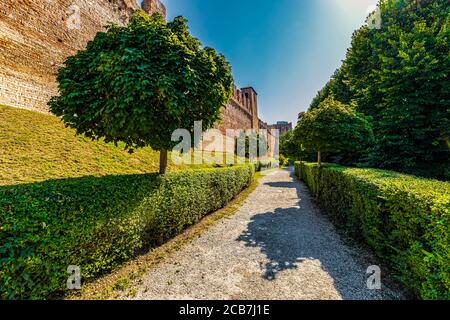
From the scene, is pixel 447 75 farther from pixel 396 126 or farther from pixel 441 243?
pixel 441 243

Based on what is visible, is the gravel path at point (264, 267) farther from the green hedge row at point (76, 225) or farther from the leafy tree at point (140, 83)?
the leafy tree at point (140, 83)

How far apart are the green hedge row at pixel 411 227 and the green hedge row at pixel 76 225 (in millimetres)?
4154

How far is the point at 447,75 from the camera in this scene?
688 centimetres

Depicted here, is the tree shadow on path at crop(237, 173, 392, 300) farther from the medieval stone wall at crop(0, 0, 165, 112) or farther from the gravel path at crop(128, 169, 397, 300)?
the medieval stone wall at crop(0, 0, 165, 112)

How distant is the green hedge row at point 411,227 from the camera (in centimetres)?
217

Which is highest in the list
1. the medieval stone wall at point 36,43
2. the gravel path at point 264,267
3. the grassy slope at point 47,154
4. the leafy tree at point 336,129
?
the medieval stone wall at point 36,43

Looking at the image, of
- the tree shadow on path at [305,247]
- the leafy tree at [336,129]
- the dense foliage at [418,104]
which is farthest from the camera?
the leafy tree at [336,129]

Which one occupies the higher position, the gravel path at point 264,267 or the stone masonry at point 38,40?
the stone masonry at point 38,40

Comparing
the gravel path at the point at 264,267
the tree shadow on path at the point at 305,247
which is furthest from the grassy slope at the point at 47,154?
the tree shadow on path at the point at 305,247

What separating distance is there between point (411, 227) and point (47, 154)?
9.66 metres

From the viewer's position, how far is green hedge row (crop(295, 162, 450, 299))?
2.17 meters

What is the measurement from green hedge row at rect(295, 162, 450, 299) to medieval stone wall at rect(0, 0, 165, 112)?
12024 mm

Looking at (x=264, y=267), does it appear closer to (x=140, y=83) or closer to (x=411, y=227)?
(x=411, y=227)

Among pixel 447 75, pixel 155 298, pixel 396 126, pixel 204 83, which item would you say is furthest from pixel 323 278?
pixel 447 75
